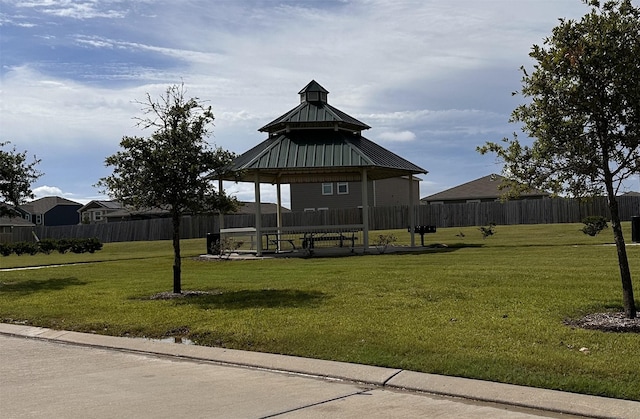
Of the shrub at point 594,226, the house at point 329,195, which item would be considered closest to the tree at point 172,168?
the shrub at point 594,226

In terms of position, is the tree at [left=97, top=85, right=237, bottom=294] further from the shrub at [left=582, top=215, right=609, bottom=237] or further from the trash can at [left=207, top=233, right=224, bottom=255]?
the shrub at [left=582, top=215, right=609, bottom=237]

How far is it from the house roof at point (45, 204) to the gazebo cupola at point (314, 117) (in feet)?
186

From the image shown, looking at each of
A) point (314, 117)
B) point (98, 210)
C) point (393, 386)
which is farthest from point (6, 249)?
→ point (393, 386)

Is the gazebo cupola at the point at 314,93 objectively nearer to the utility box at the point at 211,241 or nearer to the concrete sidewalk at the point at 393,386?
the utility box at the point at 211,241

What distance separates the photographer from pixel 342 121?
27203 mm

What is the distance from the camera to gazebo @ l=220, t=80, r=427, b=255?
2484 cm

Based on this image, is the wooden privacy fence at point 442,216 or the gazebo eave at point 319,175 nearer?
the gazebo eave at point 319,175

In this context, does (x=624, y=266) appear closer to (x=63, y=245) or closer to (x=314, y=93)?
→ (x=314, y=93)

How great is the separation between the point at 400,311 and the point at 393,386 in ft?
11.7

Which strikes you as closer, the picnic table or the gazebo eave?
the picnic table

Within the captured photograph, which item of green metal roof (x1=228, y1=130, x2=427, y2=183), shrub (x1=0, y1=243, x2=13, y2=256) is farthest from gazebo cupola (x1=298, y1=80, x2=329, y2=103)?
shrub (x1=0, y1=243, x2=13, y2=256)

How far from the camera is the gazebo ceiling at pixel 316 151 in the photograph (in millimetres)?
24812

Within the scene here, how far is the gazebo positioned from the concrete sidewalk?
15197 mm

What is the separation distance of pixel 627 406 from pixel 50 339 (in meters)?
8.48
